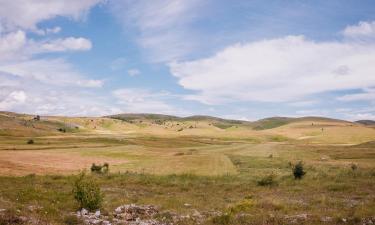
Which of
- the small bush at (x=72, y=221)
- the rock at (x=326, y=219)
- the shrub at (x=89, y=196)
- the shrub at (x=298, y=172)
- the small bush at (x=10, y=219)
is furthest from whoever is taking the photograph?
the shrub at (x=298, y=172)

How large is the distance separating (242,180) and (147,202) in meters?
22.6

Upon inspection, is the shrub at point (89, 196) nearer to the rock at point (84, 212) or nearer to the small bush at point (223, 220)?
the rock at point (84, 212)

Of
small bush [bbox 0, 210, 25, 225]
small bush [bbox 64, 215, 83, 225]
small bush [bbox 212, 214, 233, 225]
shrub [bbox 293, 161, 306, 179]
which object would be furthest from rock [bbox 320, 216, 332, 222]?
shrub [bbox 293, 161, 306, 179]

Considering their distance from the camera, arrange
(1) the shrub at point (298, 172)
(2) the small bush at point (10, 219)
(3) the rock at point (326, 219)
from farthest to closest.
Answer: (1) the shrub at point (298, 172) → (3) the rock at point (326, 219) → (2) the small bush at point (10, 219)

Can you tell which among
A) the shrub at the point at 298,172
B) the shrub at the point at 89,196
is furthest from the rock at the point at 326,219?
the shrub at the point at 298,172

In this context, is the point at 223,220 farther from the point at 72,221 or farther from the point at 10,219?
the point at 10,219

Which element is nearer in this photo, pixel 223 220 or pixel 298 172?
pixel 223 220

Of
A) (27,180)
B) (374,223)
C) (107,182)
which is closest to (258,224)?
(374,223)

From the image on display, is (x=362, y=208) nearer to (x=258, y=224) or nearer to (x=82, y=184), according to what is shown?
(x=258, y=224)

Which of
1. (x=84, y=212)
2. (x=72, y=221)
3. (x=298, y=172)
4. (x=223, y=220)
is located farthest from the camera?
(x=298, y=172)

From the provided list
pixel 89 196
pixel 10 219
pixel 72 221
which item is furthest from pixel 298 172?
pixel 10 219

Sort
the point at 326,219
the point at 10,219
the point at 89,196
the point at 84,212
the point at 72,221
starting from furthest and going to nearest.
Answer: the point at 89,196 < the point at 84,212 < the point at 326,219 < the point at 72,221 < the point at 10,219

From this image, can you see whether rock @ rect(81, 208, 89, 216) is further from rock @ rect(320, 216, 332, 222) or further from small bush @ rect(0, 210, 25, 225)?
rock @ rect(320, 216, 332, 222)

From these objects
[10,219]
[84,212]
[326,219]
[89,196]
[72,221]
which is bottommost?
[84,212]
